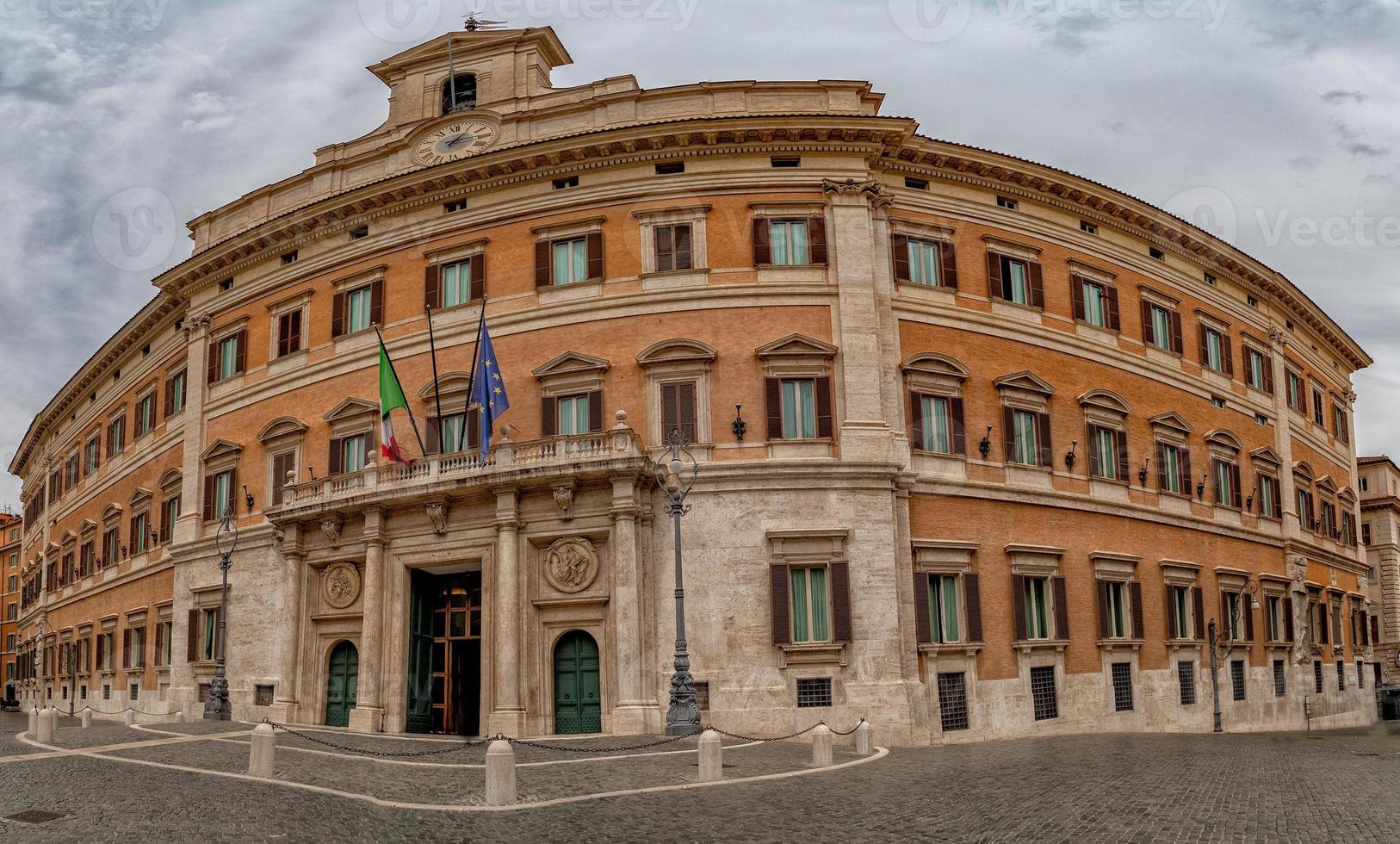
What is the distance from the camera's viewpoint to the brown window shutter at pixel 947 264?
3125 centimetres

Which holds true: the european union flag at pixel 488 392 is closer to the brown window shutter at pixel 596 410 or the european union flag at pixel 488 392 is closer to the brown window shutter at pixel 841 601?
the brown window shutter at pixel 596 410

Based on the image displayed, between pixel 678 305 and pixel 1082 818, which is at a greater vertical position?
pixel 678 305

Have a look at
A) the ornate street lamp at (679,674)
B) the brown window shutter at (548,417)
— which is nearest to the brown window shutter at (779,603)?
the ornate street lamp at (679,674)

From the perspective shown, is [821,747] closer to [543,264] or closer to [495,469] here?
[495,469]

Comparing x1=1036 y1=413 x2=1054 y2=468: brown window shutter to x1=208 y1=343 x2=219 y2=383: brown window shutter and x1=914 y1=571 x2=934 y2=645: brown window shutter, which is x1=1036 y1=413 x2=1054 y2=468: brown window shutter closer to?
x1=914 y1=571 x2=934 y2=645: brown window shutter

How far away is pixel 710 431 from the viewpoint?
28328 mm

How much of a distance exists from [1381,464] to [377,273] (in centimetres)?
6256

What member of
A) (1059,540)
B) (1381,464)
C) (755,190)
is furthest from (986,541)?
(1381,464)

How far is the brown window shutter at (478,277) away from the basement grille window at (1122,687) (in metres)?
19.9

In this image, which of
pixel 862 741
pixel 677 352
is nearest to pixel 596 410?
pixel 677 352

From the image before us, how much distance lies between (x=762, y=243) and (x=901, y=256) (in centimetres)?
377

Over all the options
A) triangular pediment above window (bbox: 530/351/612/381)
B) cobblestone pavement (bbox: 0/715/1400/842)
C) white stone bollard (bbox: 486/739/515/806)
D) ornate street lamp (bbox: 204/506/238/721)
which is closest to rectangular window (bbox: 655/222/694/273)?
triangular pediment above window (bbox: 530/351/612/381)

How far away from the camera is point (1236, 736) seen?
1217 inches

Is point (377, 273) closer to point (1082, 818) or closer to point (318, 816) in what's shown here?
point (318, 816)
